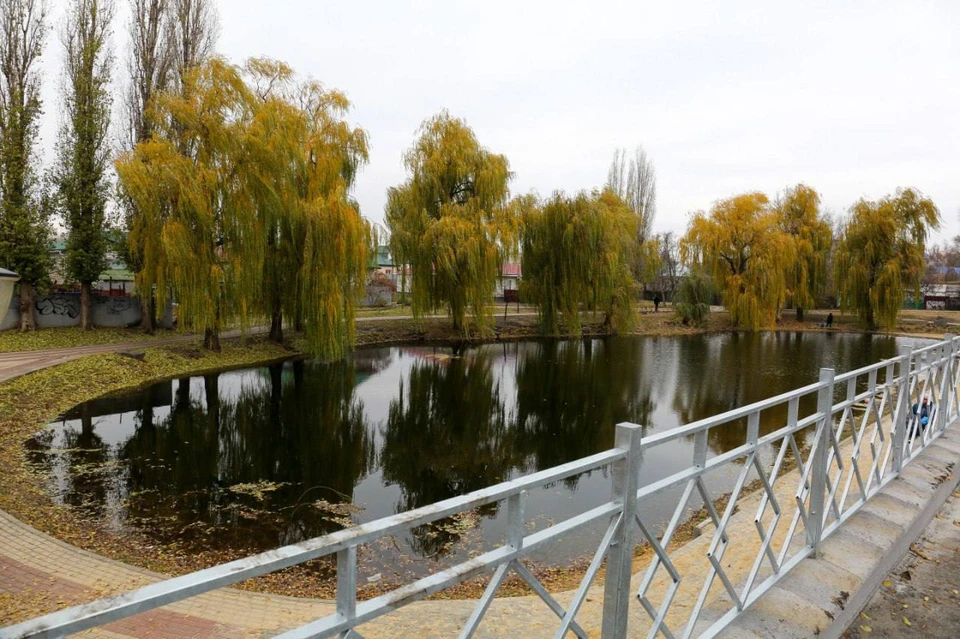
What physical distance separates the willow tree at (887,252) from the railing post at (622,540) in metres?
34.3

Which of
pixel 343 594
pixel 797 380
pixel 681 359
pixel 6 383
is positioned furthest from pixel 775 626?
pixel 681 359

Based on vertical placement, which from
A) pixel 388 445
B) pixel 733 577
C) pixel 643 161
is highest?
pixel 643 161

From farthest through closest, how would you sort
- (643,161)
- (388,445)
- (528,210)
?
(643,161), (528,210), (388,445)

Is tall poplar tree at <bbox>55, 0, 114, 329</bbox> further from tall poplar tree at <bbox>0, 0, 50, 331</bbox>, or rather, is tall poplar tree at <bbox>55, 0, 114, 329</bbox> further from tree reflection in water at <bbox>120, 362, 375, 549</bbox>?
tree reflection in water at <bbox>120, 362, 375, 549</bbox>

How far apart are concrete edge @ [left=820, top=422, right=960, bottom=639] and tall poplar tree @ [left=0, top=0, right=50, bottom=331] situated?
812 inches

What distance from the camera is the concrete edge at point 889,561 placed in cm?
303

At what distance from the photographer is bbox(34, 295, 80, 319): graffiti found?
18922 mm

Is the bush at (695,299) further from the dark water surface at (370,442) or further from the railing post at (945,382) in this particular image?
the railing post at (945,382)

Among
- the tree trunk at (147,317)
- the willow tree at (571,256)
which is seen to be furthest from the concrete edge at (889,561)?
the willow tree at (571,256)

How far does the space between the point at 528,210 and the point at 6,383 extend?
19.5m

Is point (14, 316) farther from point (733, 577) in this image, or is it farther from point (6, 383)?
point (733, 577)

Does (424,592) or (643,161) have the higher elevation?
(643,161)

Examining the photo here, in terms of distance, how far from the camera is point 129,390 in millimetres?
13906

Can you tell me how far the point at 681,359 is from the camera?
2164 centimetres
